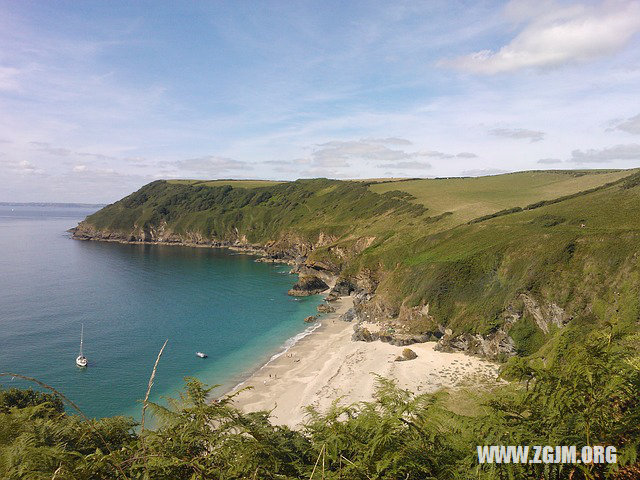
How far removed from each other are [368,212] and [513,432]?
12461cm

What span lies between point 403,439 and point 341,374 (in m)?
44.5

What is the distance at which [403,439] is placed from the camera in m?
7.67

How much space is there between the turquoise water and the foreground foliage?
136 feet

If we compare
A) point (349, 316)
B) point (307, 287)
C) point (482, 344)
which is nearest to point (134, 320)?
point (307, 287)

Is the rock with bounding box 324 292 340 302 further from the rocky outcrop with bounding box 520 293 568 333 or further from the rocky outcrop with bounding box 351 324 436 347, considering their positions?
the rocky outcrop with bounding box 520 293 568 333

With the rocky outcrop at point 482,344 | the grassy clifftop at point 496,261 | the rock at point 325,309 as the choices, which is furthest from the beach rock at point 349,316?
the rocky outcrop at point 482,344

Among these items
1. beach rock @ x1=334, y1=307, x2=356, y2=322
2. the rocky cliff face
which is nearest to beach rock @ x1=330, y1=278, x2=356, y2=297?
the rocky cliff face

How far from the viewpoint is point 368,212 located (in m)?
130

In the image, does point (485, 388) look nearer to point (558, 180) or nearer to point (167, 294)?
point (167, 294)

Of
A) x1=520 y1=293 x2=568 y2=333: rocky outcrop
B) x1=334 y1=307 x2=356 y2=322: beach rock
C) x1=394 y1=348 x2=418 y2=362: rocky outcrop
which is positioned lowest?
x1=334 y1=307 x2=356 y2=322: beach rock

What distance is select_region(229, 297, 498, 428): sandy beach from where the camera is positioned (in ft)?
141

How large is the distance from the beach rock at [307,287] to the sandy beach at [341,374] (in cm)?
3397

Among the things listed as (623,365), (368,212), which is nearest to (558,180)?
(368,212)

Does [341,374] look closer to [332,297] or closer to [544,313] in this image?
[544,313]
